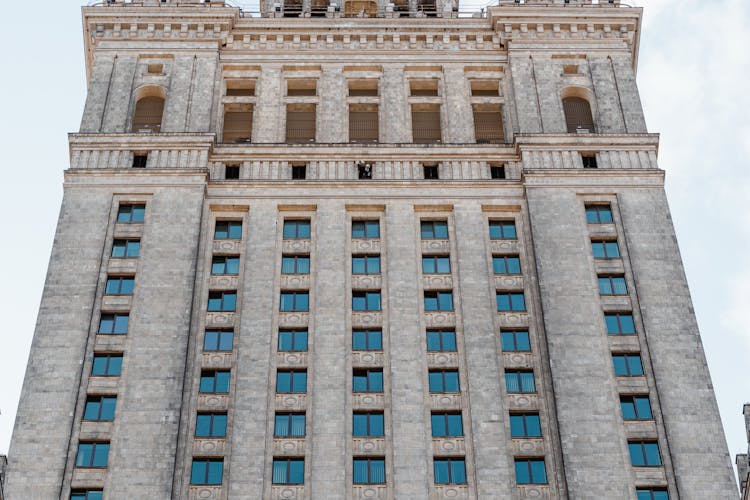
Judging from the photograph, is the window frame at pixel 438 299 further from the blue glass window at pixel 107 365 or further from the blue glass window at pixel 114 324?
the blue glass window at pixel 107 365

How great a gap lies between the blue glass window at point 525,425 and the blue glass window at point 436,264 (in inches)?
357

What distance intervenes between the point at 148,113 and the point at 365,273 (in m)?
17.3

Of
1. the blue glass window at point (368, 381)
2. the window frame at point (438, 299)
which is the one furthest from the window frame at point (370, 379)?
the window frame at point (438, 299)

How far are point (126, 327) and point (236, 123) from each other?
17.0 meters

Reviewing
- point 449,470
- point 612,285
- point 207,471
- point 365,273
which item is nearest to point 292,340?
point 365,273

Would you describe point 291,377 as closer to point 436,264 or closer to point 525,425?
point 436,264

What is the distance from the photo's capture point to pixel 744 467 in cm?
5222

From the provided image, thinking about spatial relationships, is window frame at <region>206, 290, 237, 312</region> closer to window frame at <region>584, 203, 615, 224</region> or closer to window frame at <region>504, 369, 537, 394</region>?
window frame at <region>504, 369, 537, 394</region>

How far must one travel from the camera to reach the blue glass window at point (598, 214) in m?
64.8

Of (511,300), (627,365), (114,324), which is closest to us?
(627,365)

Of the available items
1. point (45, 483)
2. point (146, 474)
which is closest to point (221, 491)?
point (146, 474)

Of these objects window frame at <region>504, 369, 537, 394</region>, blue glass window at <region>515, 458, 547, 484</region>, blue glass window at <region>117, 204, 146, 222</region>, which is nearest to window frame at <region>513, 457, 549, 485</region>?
blue glass window at <region>515, 458, 547, 484</region>

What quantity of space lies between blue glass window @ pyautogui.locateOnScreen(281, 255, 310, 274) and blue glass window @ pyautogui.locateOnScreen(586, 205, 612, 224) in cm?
1422

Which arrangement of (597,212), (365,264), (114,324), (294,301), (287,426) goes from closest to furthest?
(287,426) < (114,324) < (294,301) < (365,264) < (597,212)
